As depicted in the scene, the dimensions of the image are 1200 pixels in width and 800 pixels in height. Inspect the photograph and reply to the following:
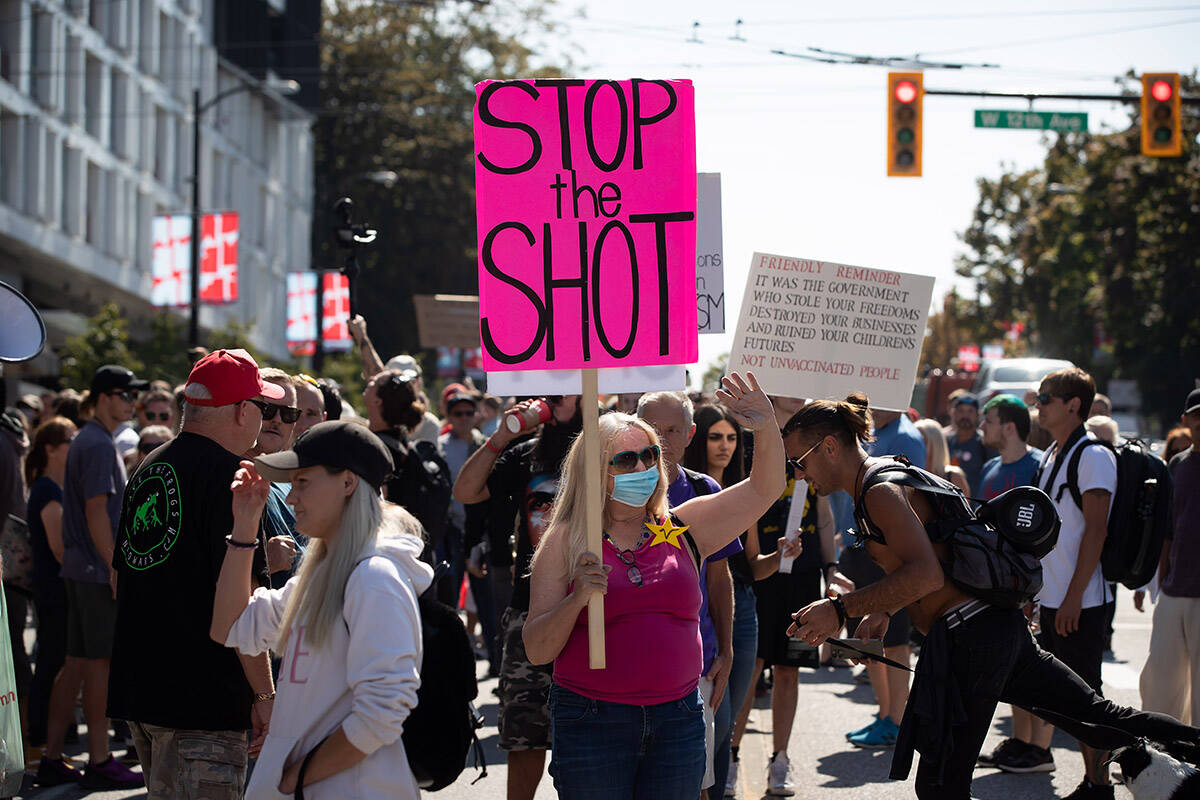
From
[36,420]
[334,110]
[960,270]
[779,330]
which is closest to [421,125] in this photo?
[334,110]

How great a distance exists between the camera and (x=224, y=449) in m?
4.88

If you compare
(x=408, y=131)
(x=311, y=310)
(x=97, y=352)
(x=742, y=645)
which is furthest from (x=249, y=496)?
(x=408, y=131)

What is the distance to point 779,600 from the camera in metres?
8.23

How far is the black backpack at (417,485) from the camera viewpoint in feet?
24.4

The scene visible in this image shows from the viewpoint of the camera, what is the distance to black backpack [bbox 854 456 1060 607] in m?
5.07

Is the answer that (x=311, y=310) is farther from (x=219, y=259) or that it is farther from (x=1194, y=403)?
(x=1194, y=403)

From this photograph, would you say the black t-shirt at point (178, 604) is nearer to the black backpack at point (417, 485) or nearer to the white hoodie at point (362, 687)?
the white hoodie at point (362, 687)

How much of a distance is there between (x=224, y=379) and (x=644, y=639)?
163cm

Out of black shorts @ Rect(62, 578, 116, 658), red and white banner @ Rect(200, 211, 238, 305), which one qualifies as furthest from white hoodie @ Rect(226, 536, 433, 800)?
red and white banner @ Rect(200, 211, 238, 305)

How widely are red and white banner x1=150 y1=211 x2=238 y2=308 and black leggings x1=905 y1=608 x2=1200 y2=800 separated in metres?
29.9

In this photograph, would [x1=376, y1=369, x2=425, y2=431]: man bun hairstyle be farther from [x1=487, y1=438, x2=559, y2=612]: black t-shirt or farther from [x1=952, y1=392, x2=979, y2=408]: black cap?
[x1=952, y1=392, x2=979, y2=408]: black cap

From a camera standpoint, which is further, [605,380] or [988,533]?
[988,533]

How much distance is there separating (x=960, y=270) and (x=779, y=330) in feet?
193

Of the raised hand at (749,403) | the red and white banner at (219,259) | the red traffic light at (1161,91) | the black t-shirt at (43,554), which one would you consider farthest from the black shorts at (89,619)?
the red and white banner at (219,259)
